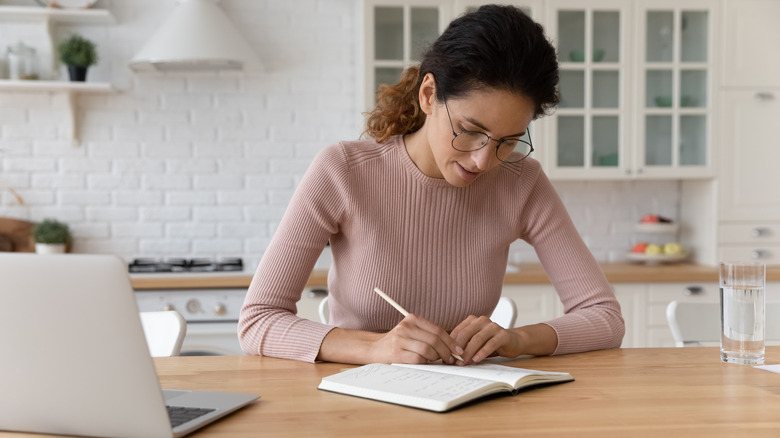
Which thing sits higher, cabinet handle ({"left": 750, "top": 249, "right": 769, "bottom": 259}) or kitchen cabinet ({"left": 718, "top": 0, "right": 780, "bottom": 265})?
kitchen cabinet ({"left": 718, "top": 0, "right": 780, "bottom": 265})

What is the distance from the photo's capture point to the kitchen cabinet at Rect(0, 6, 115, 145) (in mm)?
3361

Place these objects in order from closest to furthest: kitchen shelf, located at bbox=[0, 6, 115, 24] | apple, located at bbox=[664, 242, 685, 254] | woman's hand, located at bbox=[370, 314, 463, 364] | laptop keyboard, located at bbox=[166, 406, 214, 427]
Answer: laptop keyboard, located at bbox=[166, 406, 214, 427] → woman's hand, located at bbox=[370, 314, 463, 364] → kitchen shelf, located at bbox=[0, 6, 115, 24] → apple, located at bbox=[664, 242, 685, 254]

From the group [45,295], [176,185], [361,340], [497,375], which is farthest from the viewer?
[176,185]

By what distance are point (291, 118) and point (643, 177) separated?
168 centimetres

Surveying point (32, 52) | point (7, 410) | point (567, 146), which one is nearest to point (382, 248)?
point (7, 410)

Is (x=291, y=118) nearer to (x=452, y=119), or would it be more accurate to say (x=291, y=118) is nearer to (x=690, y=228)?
(x=690, y=228)

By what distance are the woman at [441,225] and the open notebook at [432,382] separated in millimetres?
79

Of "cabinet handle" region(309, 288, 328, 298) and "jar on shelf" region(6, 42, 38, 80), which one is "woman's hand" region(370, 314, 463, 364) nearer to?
"cabinet handle" region(309, 288, 328, 298)

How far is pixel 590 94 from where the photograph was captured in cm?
358

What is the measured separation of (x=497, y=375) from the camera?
48.1 inches

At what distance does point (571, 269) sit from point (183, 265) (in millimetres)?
2093

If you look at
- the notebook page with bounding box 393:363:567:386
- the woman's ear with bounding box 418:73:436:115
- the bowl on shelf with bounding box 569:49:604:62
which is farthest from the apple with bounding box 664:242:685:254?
the notebook page with bounding box 393:363:567:386

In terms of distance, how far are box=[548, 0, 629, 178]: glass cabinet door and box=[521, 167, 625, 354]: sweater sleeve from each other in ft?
5.87

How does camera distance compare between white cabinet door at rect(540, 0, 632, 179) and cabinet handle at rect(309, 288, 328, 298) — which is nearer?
cabinet handle at rect(309, 288, 328, 298)
